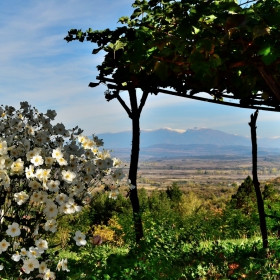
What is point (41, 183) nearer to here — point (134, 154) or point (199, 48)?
point (199, 48)

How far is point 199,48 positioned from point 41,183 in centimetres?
170

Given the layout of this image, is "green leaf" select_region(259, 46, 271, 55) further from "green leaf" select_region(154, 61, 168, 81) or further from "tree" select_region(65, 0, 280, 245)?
"green leaf" select_region(154, 61, 168, 81)

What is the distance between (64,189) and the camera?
3.39 m

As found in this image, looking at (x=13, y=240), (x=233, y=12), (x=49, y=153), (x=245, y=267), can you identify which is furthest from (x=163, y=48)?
(x=245, y=267)

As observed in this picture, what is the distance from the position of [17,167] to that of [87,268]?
145cm

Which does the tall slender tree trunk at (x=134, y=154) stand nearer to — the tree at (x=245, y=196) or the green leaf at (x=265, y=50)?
the green leaf at (x=265, y=50)

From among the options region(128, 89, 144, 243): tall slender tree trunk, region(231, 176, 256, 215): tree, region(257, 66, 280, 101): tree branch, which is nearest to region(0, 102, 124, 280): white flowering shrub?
region(257, 66, 280, 101): tree branch

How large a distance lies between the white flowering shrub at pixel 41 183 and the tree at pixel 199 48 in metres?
0.95

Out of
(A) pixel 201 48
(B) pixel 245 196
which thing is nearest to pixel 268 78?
(A) pixel 201 48

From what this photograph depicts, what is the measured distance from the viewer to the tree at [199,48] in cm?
236

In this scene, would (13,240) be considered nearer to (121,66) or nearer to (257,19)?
(121,66)

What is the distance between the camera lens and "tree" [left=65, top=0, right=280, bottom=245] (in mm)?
2364

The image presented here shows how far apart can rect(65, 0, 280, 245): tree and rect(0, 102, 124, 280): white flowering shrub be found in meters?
0.95

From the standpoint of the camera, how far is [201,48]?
2.68 m
